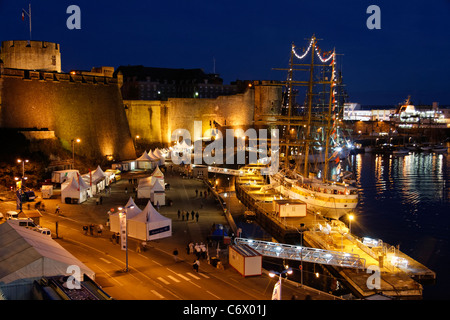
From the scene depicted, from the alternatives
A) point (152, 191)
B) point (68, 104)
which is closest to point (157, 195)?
point (152, 191)

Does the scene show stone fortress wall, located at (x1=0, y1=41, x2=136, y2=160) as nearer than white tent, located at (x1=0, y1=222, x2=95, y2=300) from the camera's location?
No

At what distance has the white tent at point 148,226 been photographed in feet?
70.9

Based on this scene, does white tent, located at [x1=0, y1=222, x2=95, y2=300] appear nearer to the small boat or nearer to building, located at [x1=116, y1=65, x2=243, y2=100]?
building, located at [x1=116, y1=65, x2=243, y2=100]

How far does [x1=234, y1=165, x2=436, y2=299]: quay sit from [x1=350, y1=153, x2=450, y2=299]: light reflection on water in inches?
64.4

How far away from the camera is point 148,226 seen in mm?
21547

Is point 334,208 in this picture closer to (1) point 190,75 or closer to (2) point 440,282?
(2) point 440,282

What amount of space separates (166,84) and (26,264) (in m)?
65.6

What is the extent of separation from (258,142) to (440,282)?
44849mm

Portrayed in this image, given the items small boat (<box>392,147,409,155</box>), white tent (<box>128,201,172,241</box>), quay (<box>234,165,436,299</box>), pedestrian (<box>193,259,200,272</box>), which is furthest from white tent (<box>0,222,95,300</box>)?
small boat (<box>392,147,409,155</box>)

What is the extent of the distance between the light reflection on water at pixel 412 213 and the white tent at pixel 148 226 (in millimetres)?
12670

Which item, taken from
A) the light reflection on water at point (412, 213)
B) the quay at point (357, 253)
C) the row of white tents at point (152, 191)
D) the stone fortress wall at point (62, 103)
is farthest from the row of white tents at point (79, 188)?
the light reflection on water at point (412, 213)

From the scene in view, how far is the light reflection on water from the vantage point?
26250mm

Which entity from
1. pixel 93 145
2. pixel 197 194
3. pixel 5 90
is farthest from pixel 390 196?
pixel 5 90

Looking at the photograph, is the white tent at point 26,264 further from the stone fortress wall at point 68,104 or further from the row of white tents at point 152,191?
the stone fortress wall at point 68,104
